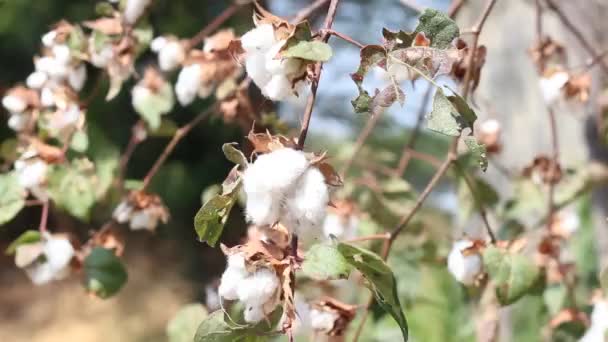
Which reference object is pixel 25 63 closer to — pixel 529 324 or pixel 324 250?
pixel 529 324

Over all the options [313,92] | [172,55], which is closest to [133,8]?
[172,55]

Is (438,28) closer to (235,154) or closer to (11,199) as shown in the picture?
(235,154)

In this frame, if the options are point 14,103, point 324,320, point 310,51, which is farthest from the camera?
point 14,103

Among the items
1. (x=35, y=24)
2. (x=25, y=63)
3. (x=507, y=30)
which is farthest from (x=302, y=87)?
(x=25, y=63)

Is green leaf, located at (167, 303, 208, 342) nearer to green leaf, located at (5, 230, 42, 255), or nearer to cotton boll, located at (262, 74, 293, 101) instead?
green leaf, located at (5, 230, 42, 255)

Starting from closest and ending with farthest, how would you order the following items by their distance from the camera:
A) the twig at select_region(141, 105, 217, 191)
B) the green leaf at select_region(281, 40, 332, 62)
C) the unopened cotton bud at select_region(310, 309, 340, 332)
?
the green leaf at select_region(281, 40, 332, 62) < the unopened cotton bud at select_region(310, 309, 340, 332) < the twig at select_region(141, 105, 217, 191)

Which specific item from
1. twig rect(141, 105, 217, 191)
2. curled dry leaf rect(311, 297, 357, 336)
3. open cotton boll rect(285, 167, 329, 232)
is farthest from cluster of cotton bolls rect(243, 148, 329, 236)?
twig rect(141, 105, 217, 191)

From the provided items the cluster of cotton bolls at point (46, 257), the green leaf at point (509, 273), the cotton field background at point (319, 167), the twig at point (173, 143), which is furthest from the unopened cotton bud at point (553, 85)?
the cluster of cotton bolls at point (46, 257)
